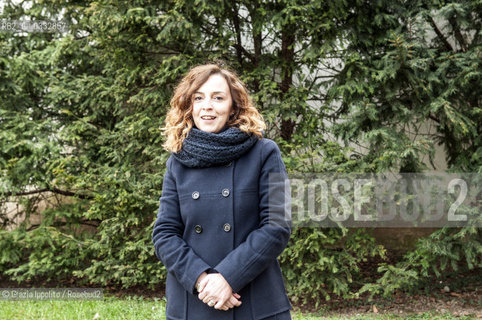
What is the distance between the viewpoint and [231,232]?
6.85 feet

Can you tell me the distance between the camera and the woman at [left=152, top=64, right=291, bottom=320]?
202 cm

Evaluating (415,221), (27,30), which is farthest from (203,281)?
(27,30)

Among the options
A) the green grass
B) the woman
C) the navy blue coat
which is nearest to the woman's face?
the woman

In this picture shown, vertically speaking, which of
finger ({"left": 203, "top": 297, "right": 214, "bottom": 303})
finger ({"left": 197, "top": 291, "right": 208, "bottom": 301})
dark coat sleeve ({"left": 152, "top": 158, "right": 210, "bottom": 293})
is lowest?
finger ({"left": 203, "top": 297, "right": 214, "bottom": 303})

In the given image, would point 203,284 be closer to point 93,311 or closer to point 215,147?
point 215,147

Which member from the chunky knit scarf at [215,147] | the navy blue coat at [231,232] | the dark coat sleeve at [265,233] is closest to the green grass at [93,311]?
the navy blue coat at [231,232]

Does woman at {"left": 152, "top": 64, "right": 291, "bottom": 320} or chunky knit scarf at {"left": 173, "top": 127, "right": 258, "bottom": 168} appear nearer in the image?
woman at {"left": 152, "top": 64, "right": 291, "bottom": 320}

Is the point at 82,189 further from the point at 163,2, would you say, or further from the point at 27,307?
the point at 163,2

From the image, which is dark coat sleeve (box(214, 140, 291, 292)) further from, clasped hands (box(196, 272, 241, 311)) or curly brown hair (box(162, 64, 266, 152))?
curly brown hair (box(162, 64, 266, 152))

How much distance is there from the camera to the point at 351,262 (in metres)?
5.02

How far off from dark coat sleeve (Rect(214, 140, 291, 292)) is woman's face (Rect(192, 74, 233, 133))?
0.26 meters

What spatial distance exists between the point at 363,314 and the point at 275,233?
3.51m

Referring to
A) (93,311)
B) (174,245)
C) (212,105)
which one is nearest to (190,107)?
(212,105)

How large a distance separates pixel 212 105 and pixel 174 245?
0.69 meters
